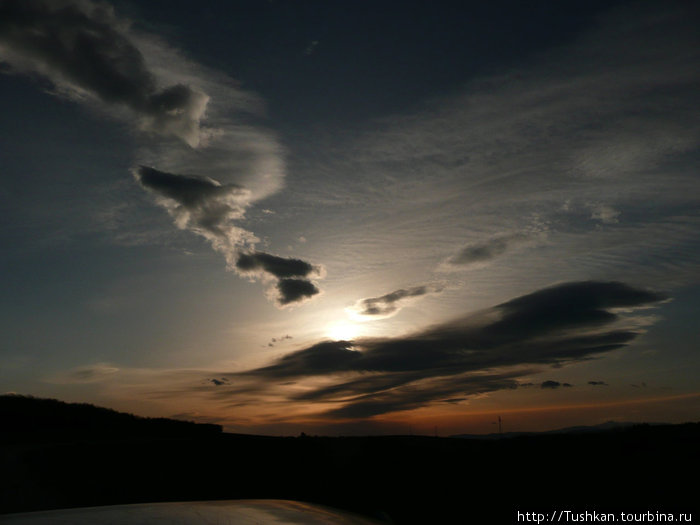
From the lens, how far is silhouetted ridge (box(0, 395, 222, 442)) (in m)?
43.7

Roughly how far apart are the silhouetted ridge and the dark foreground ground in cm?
1851

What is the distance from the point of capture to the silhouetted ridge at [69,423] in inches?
1720

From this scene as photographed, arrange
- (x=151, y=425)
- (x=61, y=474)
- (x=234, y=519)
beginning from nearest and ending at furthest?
(x=234, y=519) → (x=61, y=474) → (x=151, y=425)

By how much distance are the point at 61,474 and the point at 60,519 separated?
20.6 m

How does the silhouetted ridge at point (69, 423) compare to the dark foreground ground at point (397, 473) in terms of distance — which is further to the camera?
the silhouetted ridge at point (69, 423)

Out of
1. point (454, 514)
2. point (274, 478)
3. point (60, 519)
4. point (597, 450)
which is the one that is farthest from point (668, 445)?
point (60, 519)

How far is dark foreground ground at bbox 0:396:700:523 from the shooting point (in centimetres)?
1953

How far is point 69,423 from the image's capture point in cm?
4631

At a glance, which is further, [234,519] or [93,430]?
[93,430]

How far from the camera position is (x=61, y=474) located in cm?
2239

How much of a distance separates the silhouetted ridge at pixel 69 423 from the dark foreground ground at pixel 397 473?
18.5m

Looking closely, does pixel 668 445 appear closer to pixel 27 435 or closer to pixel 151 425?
pixel 151 425

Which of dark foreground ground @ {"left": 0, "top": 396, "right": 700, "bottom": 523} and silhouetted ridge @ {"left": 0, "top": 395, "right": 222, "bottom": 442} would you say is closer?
dark foreground ground @ {"left": 0, "top": 396, "right": 700, "bottom": 523}

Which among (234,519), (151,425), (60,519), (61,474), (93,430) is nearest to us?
(60,519)
